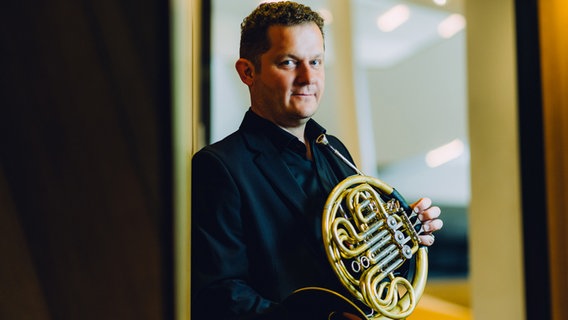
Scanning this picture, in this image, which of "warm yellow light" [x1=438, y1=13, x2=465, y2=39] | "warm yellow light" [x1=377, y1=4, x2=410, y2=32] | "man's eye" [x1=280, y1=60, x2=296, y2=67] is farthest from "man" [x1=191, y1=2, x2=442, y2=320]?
"warm yellow light" [x1=438, y1=13, x2=465, y2=39]

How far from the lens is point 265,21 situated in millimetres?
629

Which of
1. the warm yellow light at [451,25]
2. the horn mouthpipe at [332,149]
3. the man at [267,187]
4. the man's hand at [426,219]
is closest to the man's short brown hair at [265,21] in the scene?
the man at [267,187]

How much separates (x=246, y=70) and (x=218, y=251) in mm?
189

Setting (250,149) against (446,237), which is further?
(446,237)

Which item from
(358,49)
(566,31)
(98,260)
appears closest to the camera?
(98,260)

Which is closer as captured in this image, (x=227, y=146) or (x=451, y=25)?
(x=227, y=146)

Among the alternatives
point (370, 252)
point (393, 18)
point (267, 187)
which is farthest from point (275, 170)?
point (393, 18)

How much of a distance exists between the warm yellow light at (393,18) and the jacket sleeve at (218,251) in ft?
1.20

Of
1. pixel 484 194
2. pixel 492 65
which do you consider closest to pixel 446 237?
pixel 484 194

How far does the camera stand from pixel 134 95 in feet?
2.04

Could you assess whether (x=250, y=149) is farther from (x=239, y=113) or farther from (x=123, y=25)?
(x=123, y=25)

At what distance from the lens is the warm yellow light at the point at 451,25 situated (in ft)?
3.08

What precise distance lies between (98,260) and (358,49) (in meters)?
0.42

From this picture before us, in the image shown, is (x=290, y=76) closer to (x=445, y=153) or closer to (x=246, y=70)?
(x=246, y=70)
